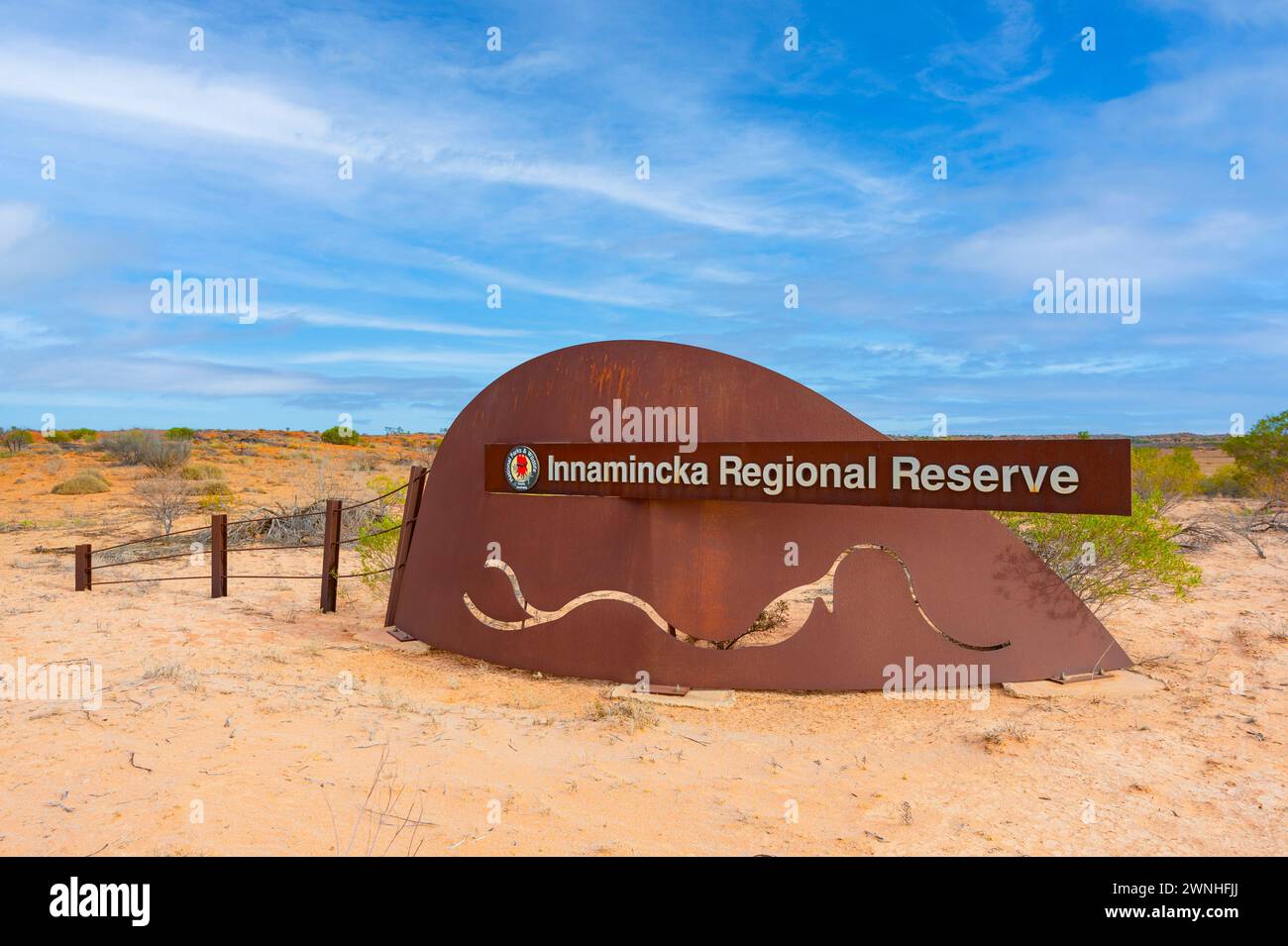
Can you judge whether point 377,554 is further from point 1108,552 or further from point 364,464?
point 364,464

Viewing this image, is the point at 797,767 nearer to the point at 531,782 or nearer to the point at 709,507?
the point at 531,782

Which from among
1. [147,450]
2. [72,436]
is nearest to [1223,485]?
[147,450]

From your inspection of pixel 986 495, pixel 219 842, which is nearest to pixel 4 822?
pixel 219 842

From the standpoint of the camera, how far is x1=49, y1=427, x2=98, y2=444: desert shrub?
170 feet

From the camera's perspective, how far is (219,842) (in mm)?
4434

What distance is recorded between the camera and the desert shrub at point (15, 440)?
4267 cm

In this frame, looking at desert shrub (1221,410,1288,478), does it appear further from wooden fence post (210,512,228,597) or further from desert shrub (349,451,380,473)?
desert shrub (349,451,380,473)

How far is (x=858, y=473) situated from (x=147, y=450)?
1432 inches

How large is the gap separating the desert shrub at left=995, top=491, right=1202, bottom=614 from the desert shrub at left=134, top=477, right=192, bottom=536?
56.4 ft

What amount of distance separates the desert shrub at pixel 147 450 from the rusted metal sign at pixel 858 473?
101 ft

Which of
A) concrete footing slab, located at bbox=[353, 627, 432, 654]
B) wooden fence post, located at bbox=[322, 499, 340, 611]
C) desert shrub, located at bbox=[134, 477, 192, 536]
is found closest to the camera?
concrete footing slab, located at bbox=[353, 627, 432, 654]

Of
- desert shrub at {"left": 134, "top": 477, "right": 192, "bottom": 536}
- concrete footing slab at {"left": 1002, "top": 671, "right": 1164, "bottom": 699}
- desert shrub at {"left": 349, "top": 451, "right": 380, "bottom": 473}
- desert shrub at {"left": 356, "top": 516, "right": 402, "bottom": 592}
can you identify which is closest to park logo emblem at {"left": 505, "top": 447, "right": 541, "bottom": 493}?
desert shrub at {"left": 356, "top": 516, "right": 402, "bottom": 592}

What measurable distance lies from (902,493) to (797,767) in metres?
2.35

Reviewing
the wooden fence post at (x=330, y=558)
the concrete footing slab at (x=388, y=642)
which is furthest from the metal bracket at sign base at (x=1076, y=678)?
the wooden fence post at (x=330, y=558)
